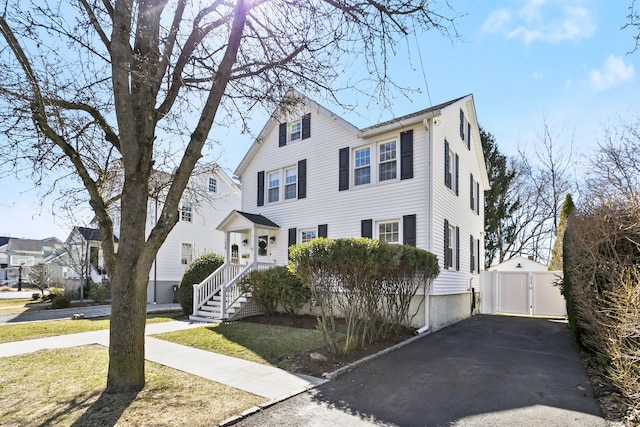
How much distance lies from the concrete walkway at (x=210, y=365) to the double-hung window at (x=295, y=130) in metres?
8.87

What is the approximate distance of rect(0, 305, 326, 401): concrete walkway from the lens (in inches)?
227

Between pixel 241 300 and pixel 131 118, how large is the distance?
8631 mm

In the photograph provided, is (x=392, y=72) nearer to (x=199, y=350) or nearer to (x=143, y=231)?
(x=143, y=231)

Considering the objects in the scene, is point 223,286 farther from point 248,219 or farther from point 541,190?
point 541,190

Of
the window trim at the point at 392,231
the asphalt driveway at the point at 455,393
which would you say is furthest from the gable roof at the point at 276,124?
the asphalt driveway at the point at 455,393

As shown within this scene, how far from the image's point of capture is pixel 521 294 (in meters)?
15.8

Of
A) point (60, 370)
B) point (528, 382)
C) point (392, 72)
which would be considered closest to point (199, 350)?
point (60, 370)

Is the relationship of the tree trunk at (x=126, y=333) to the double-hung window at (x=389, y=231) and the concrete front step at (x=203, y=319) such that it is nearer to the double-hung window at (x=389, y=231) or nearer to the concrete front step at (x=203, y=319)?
the concrete front step at (x=203, y=319)

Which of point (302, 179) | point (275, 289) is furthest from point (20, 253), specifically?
point (275, 289)

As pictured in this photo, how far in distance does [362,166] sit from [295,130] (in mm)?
3874

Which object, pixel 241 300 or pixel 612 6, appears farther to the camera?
pixel 241 300

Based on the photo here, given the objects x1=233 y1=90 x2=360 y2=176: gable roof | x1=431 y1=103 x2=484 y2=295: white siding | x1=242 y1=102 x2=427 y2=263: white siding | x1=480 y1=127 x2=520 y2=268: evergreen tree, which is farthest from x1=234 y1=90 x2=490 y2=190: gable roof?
x1=480 y1=127 x2=520 y2=268: evergreen tree

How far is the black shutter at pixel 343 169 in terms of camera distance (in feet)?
43.3

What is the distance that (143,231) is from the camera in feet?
17.9
